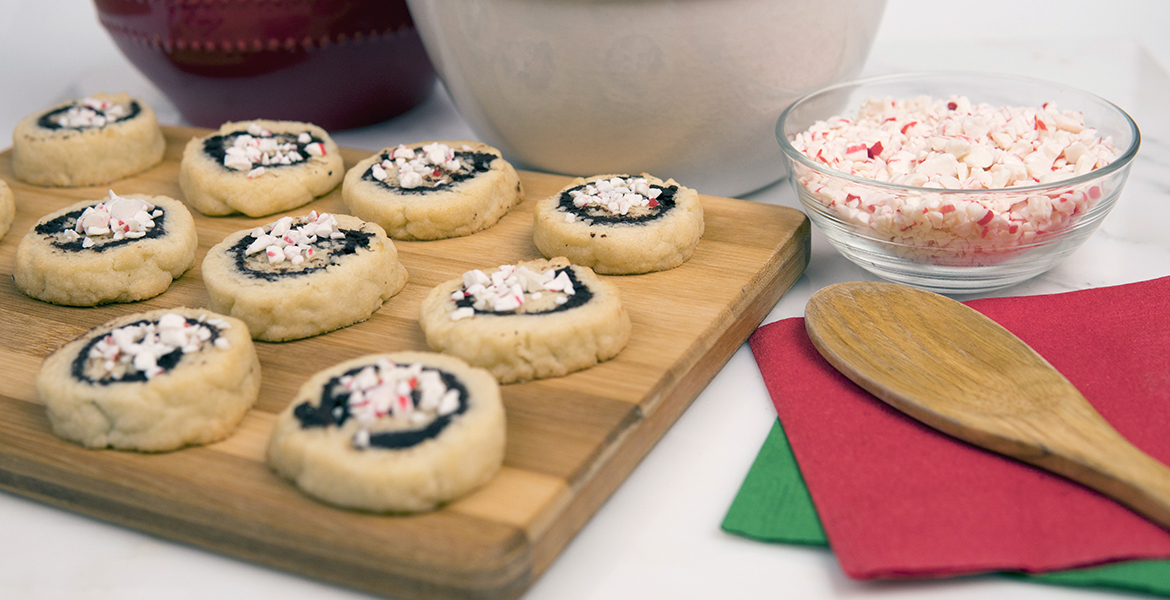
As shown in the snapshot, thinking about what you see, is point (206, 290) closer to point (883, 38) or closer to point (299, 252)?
point (299, 252)

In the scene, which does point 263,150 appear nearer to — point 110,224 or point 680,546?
point 110,224

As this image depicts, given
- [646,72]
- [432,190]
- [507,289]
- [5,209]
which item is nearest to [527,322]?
[507,289]

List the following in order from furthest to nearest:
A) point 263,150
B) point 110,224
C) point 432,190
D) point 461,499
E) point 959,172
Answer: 1. point 263,150
2. point 432,190
3. point 110,224
4. point 959,172
5. point 461,499

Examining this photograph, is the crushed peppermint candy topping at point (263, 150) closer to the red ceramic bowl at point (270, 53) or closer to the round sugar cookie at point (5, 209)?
the red ceramic bowl at point (270, 53)

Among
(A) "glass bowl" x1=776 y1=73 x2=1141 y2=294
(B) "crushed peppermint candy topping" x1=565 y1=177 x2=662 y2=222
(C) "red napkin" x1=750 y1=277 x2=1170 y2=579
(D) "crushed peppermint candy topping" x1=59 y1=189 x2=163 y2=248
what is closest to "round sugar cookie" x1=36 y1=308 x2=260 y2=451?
(D) "crushed peppermint candy topping" x1=59 y1=189 x2=163 y2=248

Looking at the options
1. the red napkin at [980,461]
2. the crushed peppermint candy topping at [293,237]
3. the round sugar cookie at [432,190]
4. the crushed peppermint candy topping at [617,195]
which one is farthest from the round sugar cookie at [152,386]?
the red napkin at [980,461]
